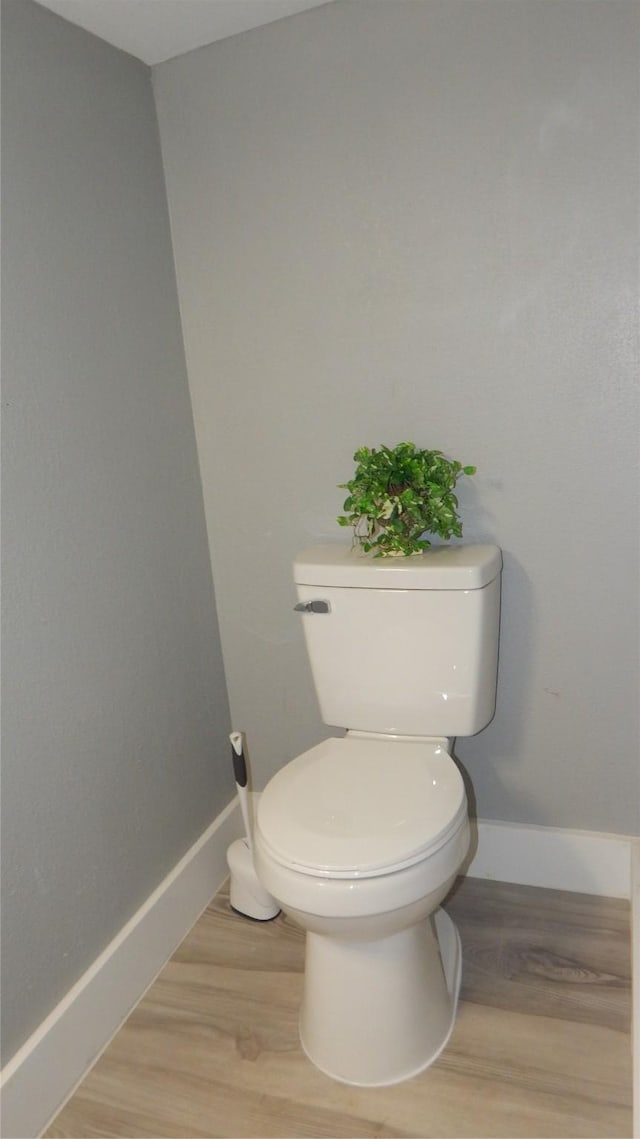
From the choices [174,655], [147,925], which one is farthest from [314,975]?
[174,655]

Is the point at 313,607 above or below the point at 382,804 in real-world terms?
above

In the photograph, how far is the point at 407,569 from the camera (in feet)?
5.05

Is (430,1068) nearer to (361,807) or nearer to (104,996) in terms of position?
(361,807)

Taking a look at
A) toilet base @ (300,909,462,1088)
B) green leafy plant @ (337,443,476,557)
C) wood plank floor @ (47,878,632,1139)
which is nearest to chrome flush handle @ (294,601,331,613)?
green leafy plant @ (337,443,476,557)

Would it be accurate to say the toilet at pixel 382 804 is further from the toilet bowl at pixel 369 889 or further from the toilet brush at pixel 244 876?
the toilet brush at pixel 244 876

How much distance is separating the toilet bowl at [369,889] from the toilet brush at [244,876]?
0.29m

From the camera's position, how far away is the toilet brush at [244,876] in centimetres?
179

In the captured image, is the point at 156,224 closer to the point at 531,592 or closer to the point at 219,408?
the point at 219,408

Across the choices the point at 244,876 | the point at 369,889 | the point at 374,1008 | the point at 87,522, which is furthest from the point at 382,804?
the point at 87,522

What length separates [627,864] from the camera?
1.74 meters

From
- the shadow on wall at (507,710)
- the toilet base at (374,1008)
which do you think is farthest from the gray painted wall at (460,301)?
the toilet base at (374,1008)

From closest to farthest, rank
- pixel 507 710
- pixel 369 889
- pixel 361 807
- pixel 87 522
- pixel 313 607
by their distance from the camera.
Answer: pixel 369 889 → pixel 361 807 → pixel 87 522 → pixel 313 607 → pixel 507 710

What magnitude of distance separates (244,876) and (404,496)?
0.97 metres

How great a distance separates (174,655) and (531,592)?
83cm
